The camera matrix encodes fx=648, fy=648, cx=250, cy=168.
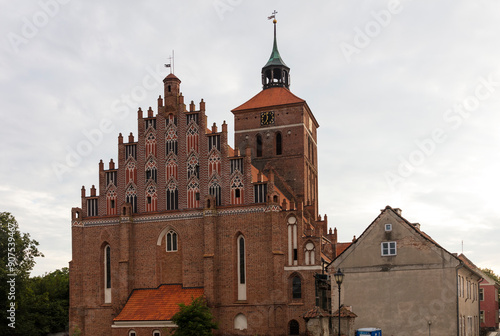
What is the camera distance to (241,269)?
52656 millimetres

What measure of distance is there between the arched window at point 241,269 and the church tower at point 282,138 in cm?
1088

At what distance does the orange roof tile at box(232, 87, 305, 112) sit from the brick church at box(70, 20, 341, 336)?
11.3 metres

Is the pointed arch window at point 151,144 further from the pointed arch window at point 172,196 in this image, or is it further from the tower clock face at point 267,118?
the tower clock face at point 267,118

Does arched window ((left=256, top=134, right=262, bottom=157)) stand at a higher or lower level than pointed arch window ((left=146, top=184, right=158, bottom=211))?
higher

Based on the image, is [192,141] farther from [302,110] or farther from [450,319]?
[450,319]

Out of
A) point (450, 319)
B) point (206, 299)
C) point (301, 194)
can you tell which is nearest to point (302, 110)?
point (301, 194)

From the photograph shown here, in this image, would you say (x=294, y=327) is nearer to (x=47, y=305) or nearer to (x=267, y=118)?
(x=267, y=118)

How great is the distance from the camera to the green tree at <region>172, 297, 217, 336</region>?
48.0 m

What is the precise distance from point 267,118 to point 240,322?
74.1ft

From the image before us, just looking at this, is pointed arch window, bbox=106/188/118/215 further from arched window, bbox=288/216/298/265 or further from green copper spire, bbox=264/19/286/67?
green copper spire, bbox=264/19/286/67

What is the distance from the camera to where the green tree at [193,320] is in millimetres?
47969

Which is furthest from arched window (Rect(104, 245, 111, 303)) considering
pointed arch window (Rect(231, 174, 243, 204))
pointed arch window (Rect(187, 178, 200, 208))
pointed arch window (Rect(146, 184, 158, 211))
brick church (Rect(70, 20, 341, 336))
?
pointed arch window (Rect(231, 174, 243, 204))

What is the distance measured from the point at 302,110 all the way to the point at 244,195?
49.2 ft

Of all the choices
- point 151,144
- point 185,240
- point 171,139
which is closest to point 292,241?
point 185,240
